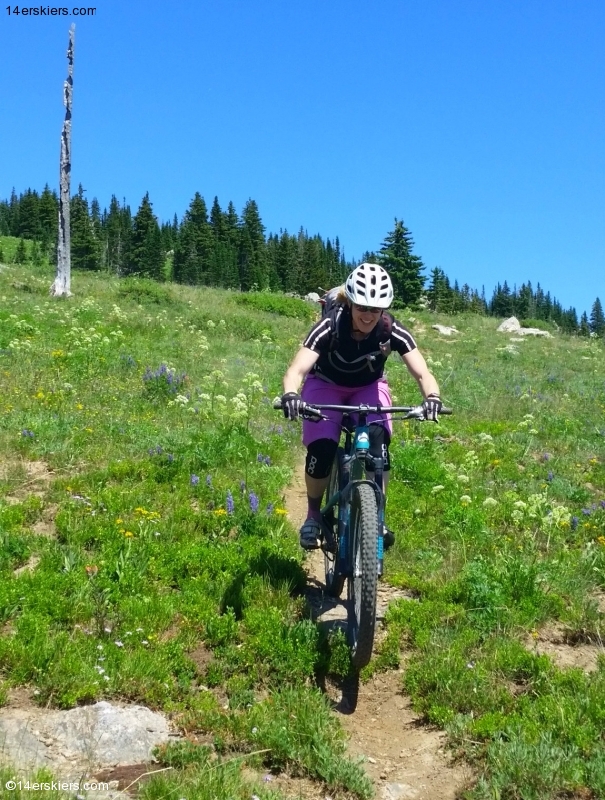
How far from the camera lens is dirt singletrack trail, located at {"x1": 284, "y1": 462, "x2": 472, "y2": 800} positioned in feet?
11.9

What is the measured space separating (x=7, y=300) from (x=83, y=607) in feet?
55.6

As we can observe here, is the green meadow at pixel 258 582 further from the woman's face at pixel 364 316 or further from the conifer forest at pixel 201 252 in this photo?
the conifer forest at pixel 201 252

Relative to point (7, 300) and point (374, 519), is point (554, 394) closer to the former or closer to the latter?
point (374, 519)

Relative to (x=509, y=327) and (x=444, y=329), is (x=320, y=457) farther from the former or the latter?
(x=509, y=327)

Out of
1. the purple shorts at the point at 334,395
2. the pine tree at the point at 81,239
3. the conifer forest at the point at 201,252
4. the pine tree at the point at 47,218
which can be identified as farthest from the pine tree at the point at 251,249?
the purple shorts at the point at 334,395

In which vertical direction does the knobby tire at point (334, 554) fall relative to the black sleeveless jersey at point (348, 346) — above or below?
below

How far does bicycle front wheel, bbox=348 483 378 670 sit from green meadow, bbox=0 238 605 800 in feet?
1.20

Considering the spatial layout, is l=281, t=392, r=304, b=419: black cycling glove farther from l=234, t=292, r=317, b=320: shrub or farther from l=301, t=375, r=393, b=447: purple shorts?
l=234, t=292, r=317, b=320: shrub

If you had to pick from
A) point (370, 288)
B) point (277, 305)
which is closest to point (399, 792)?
point (370, 288)

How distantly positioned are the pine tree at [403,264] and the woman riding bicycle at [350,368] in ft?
154

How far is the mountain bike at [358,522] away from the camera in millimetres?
4145

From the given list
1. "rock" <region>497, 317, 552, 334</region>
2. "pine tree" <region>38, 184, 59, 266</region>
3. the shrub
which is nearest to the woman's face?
the shrub

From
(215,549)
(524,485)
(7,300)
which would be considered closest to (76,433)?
(215,549)

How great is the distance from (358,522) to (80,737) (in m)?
2.13
